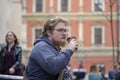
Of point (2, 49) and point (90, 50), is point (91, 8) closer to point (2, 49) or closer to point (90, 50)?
point (90, 50)

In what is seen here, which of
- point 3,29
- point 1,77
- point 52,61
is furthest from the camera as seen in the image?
point 3,29

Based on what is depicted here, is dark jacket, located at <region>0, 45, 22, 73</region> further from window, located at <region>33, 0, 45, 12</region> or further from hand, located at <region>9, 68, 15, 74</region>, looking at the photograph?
window, located at <region>33, 0, 45, 12</region>

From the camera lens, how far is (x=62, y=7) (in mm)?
59719

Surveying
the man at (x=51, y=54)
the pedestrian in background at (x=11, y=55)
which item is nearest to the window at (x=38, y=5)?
the pedestrian in background at (x=11, y=55)

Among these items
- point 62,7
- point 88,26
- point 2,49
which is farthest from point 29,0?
point 2,49

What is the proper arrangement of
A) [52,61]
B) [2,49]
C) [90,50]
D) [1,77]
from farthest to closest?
[90,50] → [2,49] → [1,77] → [52,61]

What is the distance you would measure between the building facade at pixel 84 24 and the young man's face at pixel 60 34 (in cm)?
5189

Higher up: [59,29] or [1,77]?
[59,29]

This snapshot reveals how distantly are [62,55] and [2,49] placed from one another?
4.82 meters

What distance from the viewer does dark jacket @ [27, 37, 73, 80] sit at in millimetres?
4453

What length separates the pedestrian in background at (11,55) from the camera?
911 cm

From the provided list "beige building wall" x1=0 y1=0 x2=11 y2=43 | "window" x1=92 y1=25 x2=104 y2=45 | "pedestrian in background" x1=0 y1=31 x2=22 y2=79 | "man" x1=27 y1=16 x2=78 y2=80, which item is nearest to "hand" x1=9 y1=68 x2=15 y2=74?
"pedestrian in background" x1=0 y1=31 x2=22 y2=79

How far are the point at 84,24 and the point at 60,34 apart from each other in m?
53.4

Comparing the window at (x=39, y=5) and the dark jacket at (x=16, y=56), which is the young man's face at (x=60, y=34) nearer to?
the dark jacket at (x=16, y=56)
